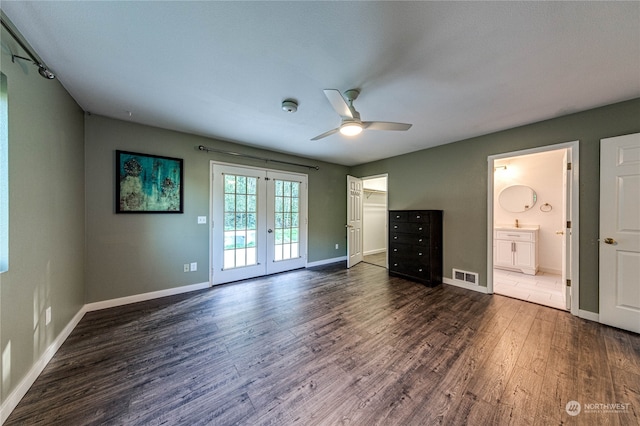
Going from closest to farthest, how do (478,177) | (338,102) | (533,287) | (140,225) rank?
(338,102)
(140,225)
(478,177)
(533,287)

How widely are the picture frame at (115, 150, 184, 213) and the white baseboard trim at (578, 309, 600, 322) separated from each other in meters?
5.30

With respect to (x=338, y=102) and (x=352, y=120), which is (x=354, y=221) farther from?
(x=338, y=102)

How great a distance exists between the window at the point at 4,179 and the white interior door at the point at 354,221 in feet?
13.8

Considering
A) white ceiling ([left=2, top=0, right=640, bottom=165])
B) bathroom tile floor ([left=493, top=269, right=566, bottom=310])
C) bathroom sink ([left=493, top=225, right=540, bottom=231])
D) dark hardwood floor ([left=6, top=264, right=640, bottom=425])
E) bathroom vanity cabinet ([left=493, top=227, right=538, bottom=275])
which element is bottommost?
dark hardwood floor ([left=6, top=264, right=640, bottom=425])

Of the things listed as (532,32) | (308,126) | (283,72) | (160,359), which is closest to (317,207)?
(308,126)

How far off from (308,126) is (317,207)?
2.22 meters

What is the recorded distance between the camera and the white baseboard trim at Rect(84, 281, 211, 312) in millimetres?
2730

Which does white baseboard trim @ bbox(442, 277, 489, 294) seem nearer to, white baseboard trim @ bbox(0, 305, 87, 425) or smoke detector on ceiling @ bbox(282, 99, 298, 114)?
smoke detector on ceiling @ bbox(282, 99, 298, 114)

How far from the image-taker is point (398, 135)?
11.2 feet

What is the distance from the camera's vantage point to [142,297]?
3002 millimetres

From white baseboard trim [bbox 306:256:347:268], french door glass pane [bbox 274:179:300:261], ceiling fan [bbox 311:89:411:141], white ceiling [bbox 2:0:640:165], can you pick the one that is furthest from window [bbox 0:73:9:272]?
white baseboard trim [bbox 306:256:347:268]

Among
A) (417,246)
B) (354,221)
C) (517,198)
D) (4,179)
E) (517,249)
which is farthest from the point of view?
(354,221)

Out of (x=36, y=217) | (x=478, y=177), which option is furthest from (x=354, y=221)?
(x=36, y=217)

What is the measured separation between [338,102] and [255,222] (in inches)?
110
